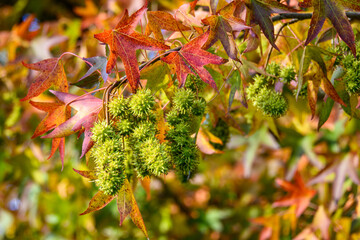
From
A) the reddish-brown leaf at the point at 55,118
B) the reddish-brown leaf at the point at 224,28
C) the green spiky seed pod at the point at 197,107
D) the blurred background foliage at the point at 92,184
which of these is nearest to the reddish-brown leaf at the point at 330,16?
the reddish-brown leaf at the point at 224,28

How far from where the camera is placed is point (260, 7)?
86cm

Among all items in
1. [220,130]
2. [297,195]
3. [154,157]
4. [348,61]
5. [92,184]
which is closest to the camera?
[154,157]

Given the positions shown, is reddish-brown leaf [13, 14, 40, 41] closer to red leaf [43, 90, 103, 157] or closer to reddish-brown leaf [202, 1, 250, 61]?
red leaf [43, 90, 103, 157]

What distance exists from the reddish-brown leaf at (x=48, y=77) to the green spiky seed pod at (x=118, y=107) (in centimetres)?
28

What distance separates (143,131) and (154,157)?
8 cm

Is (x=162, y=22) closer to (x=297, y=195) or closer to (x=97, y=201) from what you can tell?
(x=97, y=201)

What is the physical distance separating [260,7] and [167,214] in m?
2.07

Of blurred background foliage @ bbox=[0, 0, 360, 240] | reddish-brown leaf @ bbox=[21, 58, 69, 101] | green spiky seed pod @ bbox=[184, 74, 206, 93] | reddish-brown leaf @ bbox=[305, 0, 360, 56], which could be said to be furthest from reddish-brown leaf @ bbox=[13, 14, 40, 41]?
reddish-brown leaf @ bbox=[305, 0, 360, 56]

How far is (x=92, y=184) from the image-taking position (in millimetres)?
2242

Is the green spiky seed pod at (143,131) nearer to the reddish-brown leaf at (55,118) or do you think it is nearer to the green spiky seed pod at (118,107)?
the green spiky seed pod at (118,107)

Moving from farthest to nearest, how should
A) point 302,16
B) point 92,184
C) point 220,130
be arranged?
point 92,184
point 220,130
point 302,16

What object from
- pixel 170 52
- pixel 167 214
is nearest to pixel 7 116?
pixel 167 214

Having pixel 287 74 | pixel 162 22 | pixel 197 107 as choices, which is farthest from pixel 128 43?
pixel 287 74

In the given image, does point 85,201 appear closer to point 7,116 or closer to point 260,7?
point 7,116
